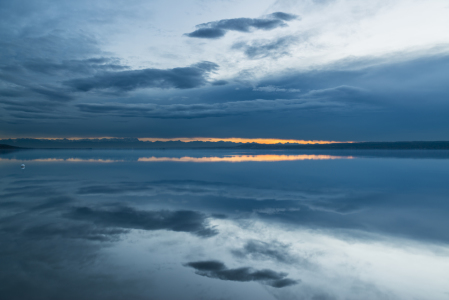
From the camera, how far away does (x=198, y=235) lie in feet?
27.2

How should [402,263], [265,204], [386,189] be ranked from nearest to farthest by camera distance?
[402,263], [265,204], [386,189]

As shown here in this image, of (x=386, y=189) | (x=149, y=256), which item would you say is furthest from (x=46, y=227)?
(x=386, y=189)

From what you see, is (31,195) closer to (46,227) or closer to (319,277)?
(46,227)

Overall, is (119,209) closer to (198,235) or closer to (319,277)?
(198,235)

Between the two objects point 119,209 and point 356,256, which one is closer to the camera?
point 356,256

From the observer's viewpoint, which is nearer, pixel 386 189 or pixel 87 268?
pixel 87 268

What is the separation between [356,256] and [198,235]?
176 inches

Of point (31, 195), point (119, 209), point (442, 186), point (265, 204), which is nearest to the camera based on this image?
point (119, 209)

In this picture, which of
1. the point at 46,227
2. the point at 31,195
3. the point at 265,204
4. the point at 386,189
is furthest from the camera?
the point at 386,189

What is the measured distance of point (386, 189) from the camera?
17.0 meters

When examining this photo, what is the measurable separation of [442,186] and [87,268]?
2176 centimetres

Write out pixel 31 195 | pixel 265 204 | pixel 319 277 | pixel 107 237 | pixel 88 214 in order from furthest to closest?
pixel 31 195 < pixel 265 204 < pixel 88 214 < pixel 107 237 < pixel 319 277

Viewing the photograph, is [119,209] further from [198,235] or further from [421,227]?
[421,227]

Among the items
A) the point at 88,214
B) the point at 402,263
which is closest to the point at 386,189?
the point at 402,263
